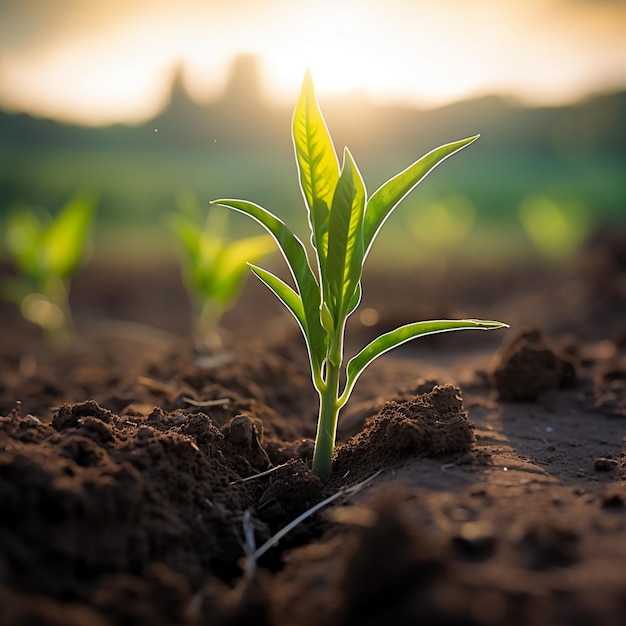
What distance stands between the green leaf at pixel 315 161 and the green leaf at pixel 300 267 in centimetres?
6

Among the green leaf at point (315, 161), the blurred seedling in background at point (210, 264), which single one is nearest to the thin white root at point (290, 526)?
the green leaf at point (315, 161)

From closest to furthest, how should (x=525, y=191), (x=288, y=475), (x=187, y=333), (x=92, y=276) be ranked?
(x=288, y=475) < (x=187, y=333) < (x=92, y=276) < (x=525, y=191)

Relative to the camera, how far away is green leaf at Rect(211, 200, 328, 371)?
65.9 inches

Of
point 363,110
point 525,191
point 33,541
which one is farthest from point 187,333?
point 525,191

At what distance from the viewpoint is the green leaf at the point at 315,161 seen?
1.57 metres

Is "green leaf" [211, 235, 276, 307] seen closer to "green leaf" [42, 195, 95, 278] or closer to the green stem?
"green leaf" [42, 195, 95, 278]

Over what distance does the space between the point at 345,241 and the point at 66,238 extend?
3172mm

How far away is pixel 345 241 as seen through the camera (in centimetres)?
161

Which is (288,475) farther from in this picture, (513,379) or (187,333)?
(187,333)

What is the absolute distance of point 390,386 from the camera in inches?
122

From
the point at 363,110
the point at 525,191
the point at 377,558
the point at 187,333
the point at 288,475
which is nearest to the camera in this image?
the point at 377,558

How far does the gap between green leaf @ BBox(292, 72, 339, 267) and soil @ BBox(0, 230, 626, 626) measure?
0.62m

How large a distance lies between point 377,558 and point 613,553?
0.49 m

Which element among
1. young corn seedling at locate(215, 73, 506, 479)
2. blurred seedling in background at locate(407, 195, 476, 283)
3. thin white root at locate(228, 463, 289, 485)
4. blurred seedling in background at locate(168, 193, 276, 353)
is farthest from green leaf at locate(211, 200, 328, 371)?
blurred seedling in background at locate(407, 195, 476, 283)
